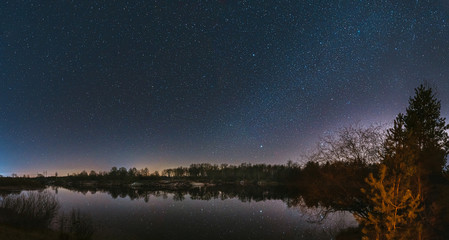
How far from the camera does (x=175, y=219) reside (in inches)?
1256

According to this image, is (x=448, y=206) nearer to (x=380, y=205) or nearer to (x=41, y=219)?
(x=380, y=205)

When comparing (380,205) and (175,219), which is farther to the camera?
(175,219)

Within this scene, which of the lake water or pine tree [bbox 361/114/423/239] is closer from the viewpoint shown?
pine tree [bbox 361/114/423/239]

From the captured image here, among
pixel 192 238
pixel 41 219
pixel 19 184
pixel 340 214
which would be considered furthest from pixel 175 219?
pixel 19 184

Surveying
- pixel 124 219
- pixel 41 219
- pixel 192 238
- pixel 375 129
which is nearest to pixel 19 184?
pixel 124 219

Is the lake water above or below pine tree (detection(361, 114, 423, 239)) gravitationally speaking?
below

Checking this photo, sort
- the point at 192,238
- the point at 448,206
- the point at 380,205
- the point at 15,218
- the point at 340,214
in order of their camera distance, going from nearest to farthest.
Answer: the point at 380,205 → the point at 448,206 → the point at 15,218 → the point at 192,238 → the point at 340,214

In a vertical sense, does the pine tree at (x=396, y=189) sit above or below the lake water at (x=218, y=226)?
above

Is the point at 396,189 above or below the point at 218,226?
above

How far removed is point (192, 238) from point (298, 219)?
13947 millimetres

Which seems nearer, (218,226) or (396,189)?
(396,189)

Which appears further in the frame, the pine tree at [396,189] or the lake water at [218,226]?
the lake water at [218,226]

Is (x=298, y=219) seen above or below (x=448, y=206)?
below

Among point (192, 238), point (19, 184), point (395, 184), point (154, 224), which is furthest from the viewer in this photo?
point (19, 184)
